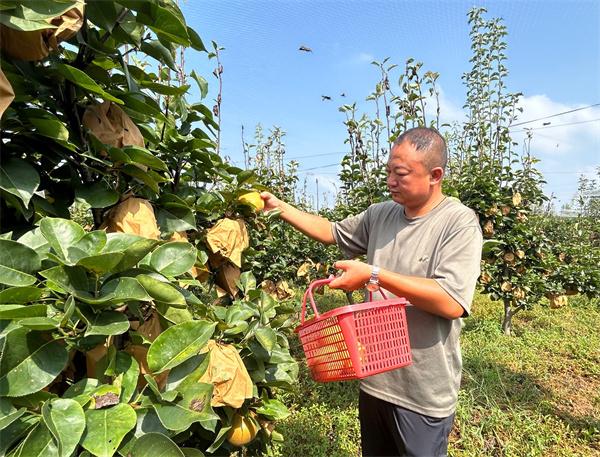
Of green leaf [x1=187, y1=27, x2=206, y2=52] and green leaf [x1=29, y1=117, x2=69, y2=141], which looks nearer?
green leaf [x1=29, y1=117, x2=69, y2=141]

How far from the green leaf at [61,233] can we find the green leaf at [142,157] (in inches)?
9.3

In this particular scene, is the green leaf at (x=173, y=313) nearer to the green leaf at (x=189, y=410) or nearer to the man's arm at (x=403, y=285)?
the green leaf at (x=189, y=410)

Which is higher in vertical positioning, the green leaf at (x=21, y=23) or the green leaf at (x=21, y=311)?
the green leaf at (x=21, y=23)

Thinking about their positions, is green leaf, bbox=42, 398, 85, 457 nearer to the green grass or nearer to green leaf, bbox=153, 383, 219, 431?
green leaf, bbox=153, 383, 219, 431

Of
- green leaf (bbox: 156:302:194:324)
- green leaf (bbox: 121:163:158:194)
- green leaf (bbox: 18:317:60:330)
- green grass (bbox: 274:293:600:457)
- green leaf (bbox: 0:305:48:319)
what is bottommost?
green grass (bbox: 274:293:600:457)

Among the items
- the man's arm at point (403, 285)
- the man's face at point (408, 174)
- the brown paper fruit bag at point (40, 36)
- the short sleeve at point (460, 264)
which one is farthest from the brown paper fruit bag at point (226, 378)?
the man's face at point (408, 174)

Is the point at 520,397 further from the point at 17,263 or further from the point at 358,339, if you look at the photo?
the point at 17,263

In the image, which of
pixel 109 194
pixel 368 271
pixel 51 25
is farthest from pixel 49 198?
pixel 368 271

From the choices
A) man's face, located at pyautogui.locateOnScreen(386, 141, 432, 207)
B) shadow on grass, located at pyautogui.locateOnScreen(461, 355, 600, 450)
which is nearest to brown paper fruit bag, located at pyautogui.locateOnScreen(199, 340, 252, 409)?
man's face, located at pyautogui.locateOnScreen(386, 141, 432, 207)

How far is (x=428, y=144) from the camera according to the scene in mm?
1577

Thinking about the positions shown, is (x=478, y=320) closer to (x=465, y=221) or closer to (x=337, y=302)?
(x=337, y=302)

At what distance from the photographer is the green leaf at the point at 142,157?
2.93 ft

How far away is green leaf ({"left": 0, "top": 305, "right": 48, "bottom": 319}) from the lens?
23.6 inches

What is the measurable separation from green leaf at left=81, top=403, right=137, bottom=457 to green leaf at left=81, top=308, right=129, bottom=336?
11 centimetres
